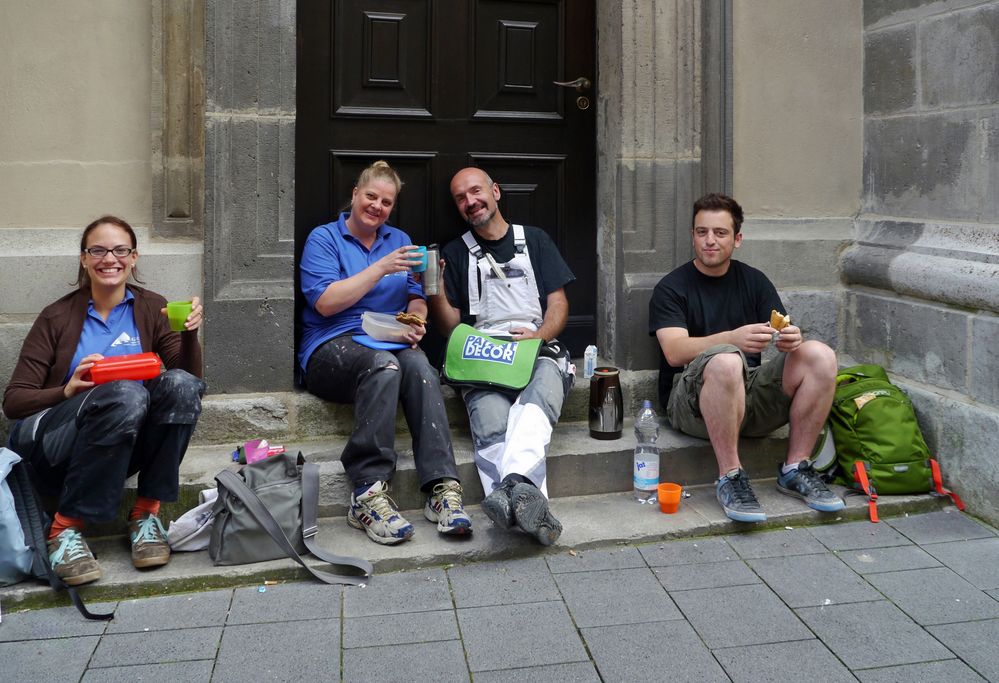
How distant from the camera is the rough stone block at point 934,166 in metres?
4.48

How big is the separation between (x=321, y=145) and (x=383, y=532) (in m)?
2.09

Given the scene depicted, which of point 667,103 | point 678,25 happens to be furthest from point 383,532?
point 678,25

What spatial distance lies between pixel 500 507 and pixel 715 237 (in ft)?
5.53

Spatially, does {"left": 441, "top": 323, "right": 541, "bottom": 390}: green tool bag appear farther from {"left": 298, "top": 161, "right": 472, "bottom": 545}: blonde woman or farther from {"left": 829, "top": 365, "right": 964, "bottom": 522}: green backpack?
{"left": 829, "top": 365, "right": 964, "bottom": 522}: green backpack

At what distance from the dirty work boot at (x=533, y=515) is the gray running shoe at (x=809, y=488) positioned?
119 cm

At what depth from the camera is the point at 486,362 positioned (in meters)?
4.38

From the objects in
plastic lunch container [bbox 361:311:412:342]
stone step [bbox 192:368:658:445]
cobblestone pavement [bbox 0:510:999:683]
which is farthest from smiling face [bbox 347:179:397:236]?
cobblestone pavement [bbox 0:510:999:683]

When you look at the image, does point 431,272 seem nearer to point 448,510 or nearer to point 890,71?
point 448,510

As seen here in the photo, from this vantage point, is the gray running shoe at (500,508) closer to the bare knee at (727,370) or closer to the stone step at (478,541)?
the stone step at (478,541)

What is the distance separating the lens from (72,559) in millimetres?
3451

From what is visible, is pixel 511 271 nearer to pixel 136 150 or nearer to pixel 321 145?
pixel 321 145

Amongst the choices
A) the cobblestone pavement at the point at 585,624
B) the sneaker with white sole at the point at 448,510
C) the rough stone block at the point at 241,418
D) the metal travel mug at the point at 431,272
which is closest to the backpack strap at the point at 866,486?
the cobblestone pavement at the point at 585,624

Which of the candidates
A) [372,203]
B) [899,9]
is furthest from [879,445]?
[372,203]

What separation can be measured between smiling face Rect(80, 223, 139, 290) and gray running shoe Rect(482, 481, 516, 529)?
5.56 ft
